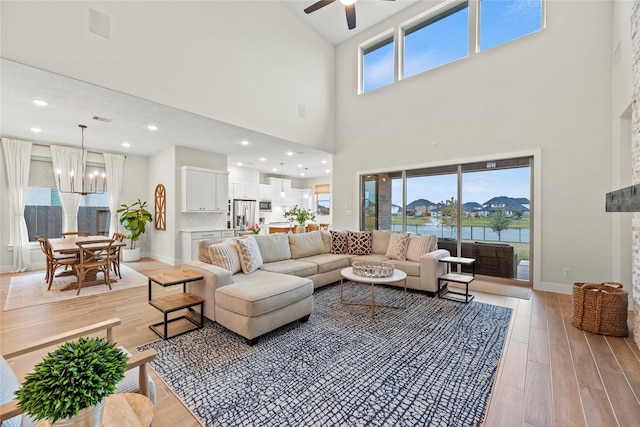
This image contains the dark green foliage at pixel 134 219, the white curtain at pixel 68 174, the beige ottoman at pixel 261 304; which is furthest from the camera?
the dark green foliage at pixel 134 219

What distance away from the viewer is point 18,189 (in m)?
5.48

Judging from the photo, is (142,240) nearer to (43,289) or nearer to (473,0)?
(43,289)

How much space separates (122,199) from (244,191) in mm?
3319

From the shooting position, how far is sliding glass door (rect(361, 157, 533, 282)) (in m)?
4.64

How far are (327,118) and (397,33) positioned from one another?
7.91ft

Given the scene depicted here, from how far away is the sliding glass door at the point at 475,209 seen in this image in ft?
15.2

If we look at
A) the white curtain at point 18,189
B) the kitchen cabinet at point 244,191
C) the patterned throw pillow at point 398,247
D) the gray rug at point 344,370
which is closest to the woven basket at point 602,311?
the gray rug at point 344,370

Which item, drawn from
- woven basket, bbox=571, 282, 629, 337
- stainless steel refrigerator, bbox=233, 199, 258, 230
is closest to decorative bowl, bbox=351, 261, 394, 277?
woven basket, bbox=571, 282, 629, 337

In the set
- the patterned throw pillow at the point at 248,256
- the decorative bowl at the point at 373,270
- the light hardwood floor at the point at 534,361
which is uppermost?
the patterned throw pillow at the point at 248,256

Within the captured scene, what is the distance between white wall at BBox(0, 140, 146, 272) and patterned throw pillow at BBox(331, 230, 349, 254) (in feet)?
17.3

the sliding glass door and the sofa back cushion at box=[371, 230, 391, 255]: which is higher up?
the sliding glass door

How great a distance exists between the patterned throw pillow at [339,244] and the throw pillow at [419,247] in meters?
1.18

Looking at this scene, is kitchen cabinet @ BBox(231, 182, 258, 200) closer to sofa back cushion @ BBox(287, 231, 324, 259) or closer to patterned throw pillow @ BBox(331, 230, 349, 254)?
sofa back cushion @ BBox(287, 231, 324, 259)

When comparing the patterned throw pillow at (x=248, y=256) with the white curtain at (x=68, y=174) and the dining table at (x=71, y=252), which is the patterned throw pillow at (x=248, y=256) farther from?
the white curtain at (x=68, y=174)
